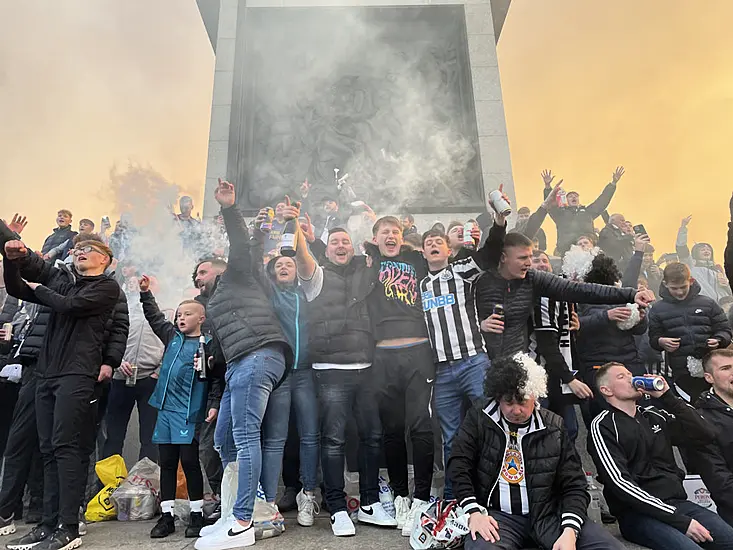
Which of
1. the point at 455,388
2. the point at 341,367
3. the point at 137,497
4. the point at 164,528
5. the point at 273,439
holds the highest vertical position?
the point at 341,367

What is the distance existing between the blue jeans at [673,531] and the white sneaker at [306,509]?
Result: 168 centimetres

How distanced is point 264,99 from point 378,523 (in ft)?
24.8

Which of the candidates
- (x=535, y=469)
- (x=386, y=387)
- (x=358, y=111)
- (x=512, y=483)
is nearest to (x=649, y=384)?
(x=535, y=469)

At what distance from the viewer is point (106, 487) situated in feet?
11.8

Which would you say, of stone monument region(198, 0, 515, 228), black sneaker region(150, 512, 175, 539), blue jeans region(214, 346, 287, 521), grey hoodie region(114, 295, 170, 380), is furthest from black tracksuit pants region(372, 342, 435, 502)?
stone monument region(198, 0, 515, 228)

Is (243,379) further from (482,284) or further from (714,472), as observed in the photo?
(714,472)

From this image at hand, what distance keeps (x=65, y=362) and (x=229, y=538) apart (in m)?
1.32

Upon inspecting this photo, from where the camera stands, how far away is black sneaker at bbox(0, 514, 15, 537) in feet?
10.1

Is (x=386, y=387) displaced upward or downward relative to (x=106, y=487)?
upward

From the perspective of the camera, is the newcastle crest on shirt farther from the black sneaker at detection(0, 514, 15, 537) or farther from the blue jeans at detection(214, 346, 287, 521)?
the black sneaker at detection(0, 514, 15, 537)

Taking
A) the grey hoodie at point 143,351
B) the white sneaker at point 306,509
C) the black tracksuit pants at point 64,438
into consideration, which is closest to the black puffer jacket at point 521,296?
the white sneaker at point 306,509

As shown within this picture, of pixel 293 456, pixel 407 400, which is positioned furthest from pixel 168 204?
pixel 407 400

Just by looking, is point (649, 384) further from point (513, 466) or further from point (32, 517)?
point (32, 517)

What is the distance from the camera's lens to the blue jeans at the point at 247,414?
279 cm
